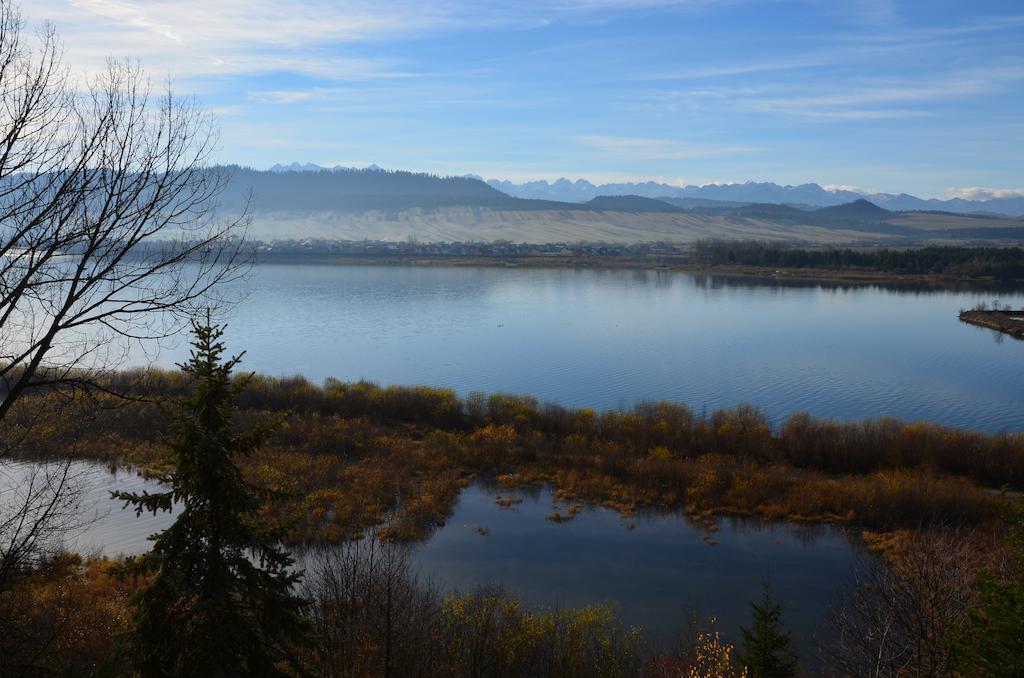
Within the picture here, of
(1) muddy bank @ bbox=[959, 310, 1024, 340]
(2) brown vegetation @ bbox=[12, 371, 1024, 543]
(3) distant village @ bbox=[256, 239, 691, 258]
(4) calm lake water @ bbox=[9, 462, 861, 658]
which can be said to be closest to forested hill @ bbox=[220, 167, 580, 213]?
→ (3) distant village @ bbox=[256, 239, 691, 258]

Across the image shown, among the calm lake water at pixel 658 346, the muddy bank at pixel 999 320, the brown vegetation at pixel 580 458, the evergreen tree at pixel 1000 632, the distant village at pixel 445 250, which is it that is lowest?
the brown vegetation at pixel 580 458

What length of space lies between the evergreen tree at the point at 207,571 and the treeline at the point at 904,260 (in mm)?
58338

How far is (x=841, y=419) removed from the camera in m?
17.9

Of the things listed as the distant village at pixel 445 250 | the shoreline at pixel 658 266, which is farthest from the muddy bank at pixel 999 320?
the distant village at pixel 445 250

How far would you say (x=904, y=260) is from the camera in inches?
2185

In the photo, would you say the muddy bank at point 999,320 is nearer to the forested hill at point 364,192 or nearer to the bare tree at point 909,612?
the bare tree at point 909,612

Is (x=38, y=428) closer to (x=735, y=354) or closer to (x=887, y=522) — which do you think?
(x=887, y=522)

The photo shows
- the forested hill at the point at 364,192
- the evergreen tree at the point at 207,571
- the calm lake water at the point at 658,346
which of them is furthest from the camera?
the forested hill at the point at 364,192

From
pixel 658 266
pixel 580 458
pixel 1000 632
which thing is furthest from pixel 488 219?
pixel 1000 632

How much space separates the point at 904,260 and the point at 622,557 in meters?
53.0

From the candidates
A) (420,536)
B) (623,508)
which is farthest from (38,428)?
(623,508)

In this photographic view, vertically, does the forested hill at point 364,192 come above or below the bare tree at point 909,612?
above

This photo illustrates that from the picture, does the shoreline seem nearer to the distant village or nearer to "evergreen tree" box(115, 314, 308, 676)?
the distant village

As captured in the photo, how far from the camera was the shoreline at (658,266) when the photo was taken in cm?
5123
